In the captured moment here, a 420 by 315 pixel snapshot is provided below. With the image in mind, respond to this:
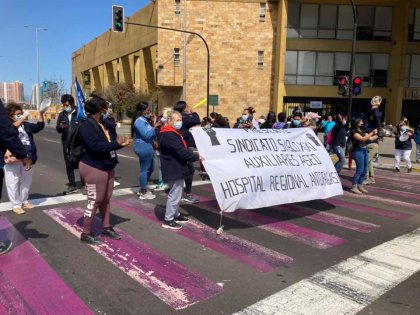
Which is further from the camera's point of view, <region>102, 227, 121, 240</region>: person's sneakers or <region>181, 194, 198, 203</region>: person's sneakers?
<region>181, 194, 198, 203</region>: person's sneakers

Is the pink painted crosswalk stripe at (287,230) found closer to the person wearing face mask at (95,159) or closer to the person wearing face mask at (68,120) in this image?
the person wearing face mask at (95,159)

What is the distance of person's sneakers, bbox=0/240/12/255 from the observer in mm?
4602

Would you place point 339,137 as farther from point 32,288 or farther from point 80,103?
point 32,288

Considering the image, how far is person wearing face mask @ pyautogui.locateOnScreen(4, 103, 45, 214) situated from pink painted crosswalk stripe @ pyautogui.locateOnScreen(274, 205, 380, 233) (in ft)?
14.3

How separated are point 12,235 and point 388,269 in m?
4.71

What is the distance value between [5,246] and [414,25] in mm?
37257

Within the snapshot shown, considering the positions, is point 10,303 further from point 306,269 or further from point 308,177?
point 308,177

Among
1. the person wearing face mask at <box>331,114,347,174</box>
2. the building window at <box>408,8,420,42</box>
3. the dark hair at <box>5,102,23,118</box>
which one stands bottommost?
the person wearing face mask at <box>331,114,347,174</box>

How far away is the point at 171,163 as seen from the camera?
18.3 feet

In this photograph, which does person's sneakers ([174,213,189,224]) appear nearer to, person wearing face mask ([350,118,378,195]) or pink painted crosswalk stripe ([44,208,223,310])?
pink painted crosswalk stripe ([44,208,223,310])

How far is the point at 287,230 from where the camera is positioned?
18.9 feet

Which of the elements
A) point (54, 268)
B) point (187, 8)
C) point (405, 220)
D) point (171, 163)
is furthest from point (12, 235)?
point (187, 8)

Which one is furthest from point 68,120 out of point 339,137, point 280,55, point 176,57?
point 176,57

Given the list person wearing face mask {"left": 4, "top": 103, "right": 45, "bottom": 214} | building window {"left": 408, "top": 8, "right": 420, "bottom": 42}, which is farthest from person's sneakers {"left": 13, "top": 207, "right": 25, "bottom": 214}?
building window {"left": 408, "top": 8, "right": 420, "bottom": 42}
